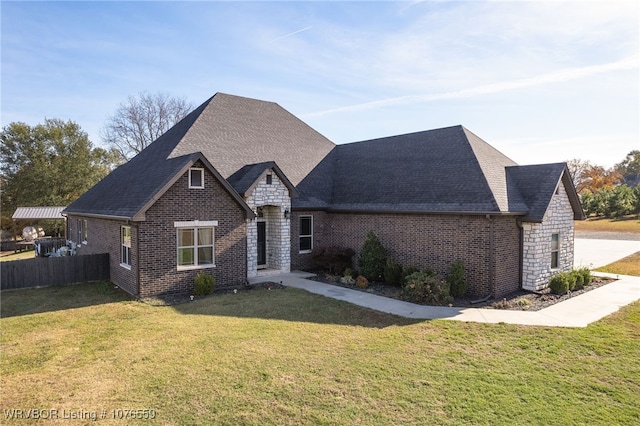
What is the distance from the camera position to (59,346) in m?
8.17

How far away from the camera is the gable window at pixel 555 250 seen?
1482cm

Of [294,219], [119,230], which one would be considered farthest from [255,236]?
[119,230]

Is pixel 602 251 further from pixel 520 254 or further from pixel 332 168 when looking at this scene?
pixel 332 168

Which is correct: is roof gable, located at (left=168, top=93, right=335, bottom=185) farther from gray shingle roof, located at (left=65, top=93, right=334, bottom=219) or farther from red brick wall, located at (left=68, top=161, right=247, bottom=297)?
red brick wall, located at (left=68, top=161, right=247, bottom=297)

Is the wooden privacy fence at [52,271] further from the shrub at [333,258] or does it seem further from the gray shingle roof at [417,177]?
the shrub at [333,258]

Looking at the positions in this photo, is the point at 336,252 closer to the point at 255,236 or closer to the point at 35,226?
the point at 255,236

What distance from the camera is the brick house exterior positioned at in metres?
12.7

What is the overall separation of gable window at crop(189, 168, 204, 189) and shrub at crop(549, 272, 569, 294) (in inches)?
502

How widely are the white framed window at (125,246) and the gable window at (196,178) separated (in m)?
2.63

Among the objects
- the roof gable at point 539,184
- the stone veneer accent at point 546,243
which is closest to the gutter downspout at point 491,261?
the roof gable at point 539,184

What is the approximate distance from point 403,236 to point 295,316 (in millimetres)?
6645

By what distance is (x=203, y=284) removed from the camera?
502 inches

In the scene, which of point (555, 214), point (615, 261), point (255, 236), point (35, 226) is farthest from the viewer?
point (35, 226)

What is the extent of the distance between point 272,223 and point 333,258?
10.3ft
